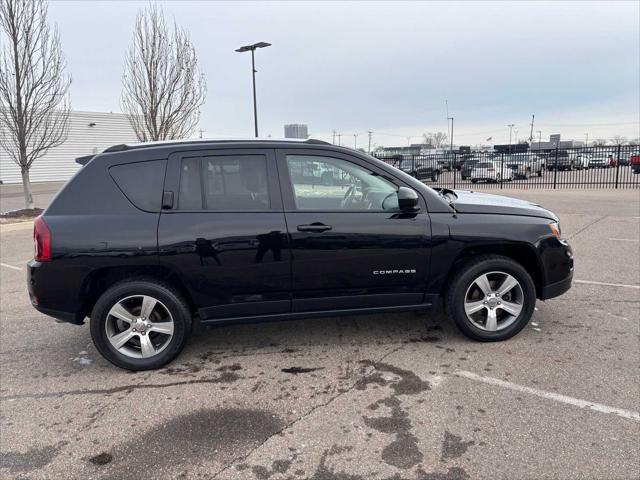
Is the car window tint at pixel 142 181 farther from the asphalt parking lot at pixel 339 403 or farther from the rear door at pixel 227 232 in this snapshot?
the asphalt parking lot at pixel 339 403

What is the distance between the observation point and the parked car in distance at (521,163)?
25.3m

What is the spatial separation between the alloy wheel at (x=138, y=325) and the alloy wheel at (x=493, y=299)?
8.29 ft

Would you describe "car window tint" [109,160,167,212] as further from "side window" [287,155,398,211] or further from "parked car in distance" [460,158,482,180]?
"parked car in distance" [460,158,482,180]

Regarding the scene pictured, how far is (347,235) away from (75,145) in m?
39.1

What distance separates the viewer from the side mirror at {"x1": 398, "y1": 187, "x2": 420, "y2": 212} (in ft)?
12.8

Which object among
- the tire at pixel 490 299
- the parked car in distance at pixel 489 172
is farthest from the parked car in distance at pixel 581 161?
the tire at pixel 490 299

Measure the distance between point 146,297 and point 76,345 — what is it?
127cm

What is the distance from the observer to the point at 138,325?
3.87 m

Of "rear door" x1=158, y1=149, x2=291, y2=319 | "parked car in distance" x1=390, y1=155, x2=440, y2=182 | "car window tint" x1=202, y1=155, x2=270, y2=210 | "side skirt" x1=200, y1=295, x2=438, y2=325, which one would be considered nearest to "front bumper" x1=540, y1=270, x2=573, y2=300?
"side skirt" x1=200, y1=295, x2=438, y2=325

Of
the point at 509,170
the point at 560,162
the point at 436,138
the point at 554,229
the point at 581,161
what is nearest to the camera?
the point at 554,229

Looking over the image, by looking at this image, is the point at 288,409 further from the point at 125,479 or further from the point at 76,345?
the point at 76,345

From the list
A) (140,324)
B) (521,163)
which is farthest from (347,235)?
(521,163)

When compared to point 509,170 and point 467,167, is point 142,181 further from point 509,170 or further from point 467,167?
point 509,170

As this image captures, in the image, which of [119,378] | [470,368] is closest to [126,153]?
[119,378]
